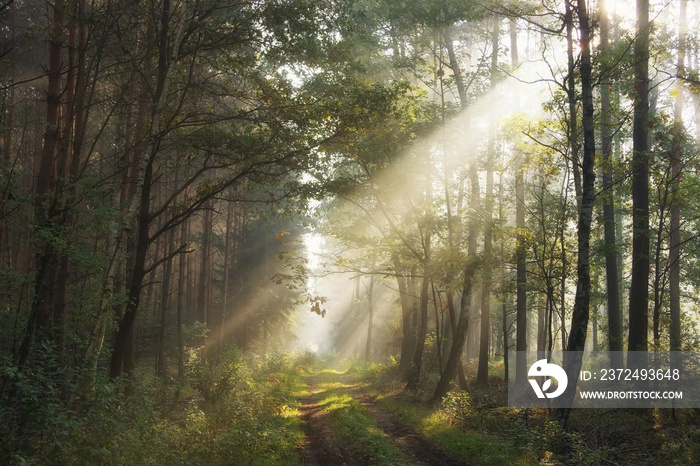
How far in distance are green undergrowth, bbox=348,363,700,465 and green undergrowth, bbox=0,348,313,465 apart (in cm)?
387

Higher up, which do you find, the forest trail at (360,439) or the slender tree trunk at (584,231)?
the slender tree trunk at (584,231)

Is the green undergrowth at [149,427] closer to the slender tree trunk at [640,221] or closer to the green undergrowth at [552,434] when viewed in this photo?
the green undergrowth at [552,434]

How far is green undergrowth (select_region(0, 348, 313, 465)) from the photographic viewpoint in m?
7.12

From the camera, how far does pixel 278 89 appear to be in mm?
12461

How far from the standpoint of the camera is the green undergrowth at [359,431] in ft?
A: 36.6

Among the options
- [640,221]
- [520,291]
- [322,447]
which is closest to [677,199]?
[640,221]

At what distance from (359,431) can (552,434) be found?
16.1 ft

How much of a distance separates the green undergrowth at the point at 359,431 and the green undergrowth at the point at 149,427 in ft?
3.92

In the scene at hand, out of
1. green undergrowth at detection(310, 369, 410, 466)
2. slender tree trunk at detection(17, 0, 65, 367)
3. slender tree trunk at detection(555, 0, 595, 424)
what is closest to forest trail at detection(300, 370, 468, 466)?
green undergrowth at detection(310, 369, 410, 466)

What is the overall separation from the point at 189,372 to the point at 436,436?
1155cm

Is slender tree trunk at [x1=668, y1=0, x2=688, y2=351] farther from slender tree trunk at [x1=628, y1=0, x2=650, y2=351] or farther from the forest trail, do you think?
the forest trail

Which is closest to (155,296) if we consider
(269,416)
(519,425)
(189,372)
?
(189,372)

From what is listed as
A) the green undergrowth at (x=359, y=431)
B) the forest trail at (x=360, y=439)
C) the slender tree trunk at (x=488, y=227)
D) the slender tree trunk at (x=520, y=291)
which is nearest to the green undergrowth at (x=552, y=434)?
the forest trail at (x=360, y=439)

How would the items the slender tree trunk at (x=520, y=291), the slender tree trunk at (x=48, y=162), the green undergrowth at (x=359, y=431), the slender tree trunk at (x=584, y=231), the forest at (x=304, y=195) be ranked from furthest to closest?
the slender tree trunk at (x=520, y=291) < the slender tree trunk at (x=584, y=231) < the green undergrowth at (x=359, y=431) < the slender tree trunk at (x=48, y=162) < the forest at (x=304, y=195)
